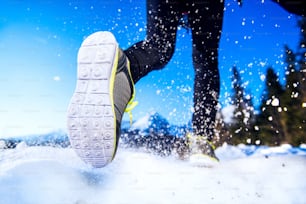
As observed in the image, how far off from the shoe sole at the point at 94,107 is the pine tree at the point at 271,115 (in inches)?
570

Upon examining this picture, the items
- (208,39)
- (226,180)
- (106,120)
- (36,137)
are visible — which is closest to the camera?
(106,120)

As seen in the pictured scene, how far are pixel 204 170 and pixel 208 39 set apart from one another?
1.86 ft

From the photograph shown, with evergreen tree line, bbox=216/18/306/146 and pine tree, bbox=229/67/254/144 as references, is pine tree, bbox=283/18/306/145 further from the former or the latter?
pine tree, bbox=229/67/254/144

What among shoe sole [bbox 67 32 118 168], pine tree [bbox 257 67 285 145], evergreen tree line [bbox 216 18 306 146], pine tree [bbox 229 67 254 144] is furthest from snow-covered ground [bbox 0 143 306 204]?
pine tree [bbox 257 67 285 145]

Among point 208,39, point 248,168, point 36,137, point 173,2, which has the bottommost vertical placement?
point 36,137

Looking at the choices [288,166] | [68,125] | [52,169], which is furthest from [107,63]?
[288,166]

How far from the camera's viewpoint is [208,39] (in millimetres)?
1290

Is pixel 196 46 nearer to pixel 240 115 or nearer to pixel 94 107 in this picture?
pixel 94 107

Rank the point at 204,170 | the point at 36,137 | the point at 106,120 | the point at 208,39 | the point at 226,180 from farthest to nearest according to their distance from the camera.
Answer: the point at 36,137
the point at 208,39
the point at 204,170
the point at 226,180
the point at 106,120

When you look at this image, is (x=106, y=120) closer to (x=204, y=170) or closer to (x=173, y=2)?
(x=204, y=170)

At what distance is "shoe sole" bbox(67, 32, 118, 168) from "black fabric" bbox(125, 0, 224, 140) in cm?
15

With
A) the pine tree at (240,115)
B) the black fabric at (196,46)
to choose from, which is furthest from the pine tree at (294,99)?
the black fabric at (196,46)

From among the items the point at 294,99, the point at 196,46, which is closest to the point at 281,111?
the point at 294,99

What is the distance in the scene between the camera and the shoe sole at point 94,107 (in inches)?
31.8
